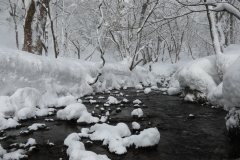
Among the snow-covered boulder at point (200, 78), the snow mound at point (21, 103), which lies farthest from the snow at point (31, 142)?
the snow-covered boulder at point (200, 78)

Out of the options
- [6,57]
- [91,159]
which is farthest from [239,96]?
[6,57]

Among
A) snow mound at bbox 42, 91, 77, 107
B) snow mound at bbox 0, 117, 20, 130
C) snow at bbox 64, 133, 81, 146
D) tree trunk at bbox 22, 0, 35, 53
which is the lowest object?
snow at bbox 64, 133, 81, 146

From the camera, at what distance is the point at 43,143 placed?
3.96 meters

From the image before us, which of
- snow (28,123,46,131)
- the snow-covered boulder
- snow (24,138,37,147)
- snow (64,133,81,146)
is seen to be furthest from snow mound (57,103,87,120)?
the snow-covered boulder

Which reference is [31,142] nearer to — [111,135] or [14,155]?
[14,155]

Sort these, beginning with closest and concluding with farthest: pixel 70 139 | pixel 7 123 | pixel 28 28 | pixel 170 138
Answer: pixel 70 139 < pixel 170 138 < pixel 7 123 < pixel 28 28

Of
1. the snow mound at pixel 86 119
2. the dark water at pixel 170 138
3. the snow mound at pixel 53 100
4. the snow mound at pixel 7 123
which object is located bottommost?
the dark water at pixel 170 138

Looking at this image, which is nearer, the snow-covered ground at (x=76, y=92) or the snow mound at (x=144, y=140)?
the snow mound at (x=144, y=140)

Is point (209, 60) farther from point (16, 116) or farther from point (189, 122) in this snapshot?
point (16, 116)

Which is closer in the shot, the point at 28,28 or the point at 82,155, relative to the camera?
the point at 82,155

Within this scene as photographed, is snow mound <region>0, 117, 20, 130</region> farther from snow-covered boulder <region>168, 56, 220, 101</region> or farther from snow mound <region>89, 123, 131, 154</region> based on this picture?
snow-covered boulder <region>168, 56, 220, 101</region>

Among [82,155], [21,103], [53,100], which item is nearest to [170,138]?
[82,155]

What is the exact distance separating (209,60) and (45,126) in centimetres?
714

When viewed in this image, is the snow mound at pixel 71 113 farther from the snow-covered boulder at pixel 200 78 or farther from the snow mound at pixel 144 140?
the snow-covered boulder at pixel 200 78
